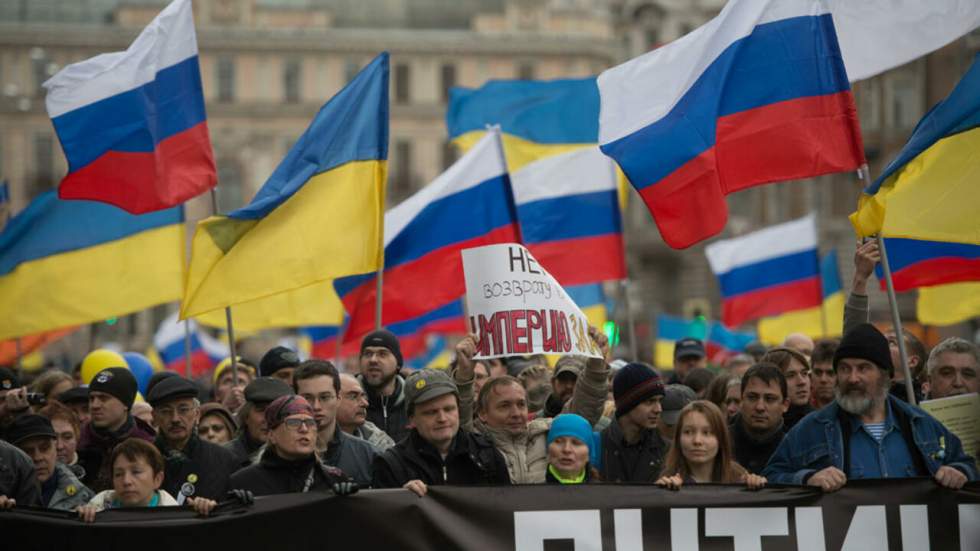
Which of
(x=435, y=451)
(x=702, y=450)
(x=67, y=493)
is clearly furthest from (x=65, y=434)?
(x=702, y=450)

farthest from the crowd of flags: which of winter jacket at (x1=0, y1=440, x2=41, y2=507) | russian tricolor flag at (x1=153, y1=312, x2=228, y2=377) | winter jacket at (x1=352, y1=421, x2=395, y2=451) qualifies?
russian tricolor flag at (x1=153, y1=312, x2=228, y2=377)

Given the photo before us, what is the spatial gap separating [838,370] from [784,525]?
746 millimetres

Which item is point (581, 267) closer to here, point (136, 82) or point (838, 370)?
point (136, 82)

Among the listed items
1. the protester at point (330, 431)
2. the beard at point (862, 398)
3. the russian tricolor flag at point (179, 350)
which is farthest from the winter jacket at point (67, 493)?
the russian tricolor flag at point (179, 350)

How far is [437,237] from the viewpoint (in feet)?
41.4

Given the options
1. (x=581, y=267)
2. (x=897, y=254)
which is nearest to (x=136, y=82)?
(x=581, y=267)

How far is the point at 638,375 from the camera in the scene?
27.1ft

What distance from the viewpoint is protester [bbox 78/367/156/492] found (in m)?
9.02

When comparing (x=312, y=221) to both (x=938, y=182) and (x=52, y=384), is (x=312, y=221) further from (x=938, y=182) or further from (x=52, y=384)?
(x=938, y=182)

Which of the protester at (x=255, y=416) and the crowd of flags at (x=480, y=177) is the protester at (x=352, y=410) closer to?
the protester at (x=255, y=416)

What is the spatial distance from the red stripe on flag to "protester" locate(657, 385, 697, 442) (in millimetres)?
3922

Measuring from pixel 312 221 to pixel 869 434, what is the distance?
421 centimetres

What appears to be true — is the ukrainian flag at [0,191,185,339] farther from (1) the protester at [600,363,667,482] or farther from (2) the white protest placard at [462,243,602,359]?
(1) the protester at [600,363,667,482]

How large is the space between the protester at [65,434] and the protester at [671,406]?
10.2 ft
